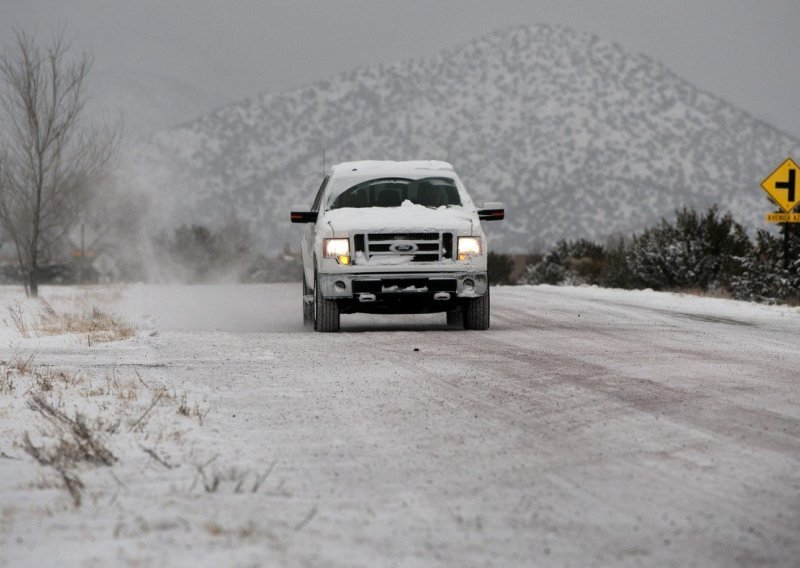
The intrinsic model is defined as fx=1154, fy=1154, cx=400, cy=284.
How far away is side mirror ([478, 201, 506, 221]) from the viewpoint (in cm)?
1341

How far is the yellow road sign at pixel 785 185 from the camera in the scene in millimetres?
23516

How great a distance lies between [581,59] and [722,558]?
606 ft

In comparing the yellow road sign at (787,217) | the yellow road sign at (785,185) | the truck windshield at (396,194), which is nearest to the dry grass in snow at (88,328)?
the truck windshield at (396,194)

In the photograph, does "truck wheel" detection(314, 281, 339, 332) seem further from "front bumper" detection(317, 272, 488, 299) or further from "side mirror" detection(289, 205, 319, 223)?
"side mirror" detection(289, 205, 319, 223)

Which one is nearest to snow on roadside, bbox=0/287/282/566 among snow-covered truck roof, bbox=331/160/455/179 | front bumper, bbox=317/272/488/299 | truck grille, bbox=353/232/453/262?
front bumper, bbox=317/272/488/299

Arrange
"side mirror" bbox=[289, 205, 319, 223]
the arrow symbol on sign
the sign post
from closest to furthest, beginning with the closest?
1. "side mirror" bbox=[289, 205, 319, 223]
2. the sign post
3. the arrow symbol on sign

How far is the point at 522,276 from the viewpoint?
47.4 m

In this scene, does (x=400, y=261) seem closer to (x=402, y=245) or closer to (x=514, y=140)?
(x=402, y=245)

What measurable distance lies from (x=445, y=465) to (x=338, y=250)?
24.5 feet

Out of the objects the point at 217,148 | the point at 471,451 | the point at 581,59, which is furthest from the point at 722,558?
the point at 581,59

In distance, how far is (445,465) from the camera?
561 centimetres

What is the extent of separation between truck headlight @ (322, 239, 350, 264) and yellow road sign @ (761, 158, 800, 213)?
1330cm

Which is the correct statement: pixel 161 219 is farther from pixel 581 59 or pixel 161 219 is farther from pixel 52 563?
pixel 52 563

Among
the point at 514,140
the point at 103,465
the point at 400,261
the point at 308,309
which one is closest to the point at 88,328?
the point at 308,309
